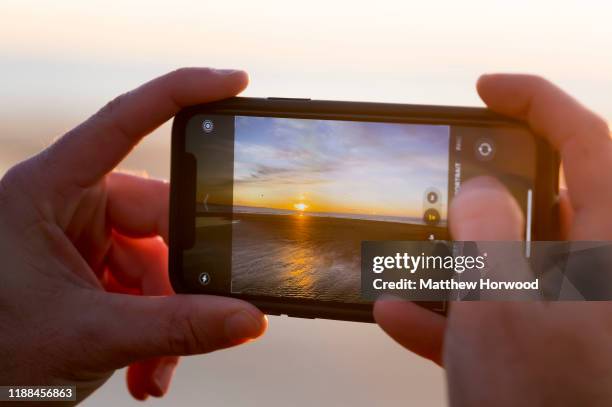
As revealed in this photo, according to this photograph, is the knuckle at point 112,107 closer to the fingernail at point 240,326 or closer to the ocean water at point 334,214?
the ocean water at point 334,214

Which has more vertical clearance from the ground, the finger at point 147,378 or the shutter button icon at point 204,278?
the shutter button icon at point 204,278

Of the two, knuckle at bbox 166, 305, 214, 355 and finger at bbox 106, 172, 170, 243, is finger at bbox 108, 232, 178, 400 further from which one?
knuckle at bbox 166, 305, 214, 355

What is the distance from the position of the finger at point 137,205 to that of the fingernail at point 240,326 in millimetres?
537

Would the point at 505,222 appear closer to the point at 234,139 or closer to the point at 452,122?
the point at 452,122

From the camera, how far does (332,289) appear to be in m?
1.38

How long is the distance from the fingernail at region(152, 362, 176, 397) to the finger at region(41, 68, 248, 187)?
0.59 metres

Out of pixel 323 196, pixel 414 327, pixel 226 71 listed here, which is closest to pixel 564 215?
pixel 414 327

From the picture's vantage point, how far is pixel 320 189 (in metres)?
1.39

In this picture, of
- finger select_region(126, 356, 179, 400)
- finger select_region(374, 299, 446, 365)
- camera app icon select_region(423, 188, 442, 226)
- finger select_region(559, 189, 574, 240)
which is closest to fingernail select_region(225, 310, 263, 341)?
finger select_region(374, 299, 446, 365)

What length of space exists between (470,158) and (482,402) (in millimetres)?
689

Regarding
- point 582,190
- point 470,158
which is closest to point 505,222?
point 582,190

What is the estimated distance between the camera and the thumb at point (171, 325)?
1324 millimetres

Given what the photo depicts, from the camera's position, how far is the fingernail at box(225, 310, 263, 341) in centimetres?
131

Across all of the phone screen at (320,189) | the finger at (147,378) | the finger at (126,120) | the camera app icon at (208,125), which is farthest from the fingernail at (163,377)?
the camera app icon at (208,125)
